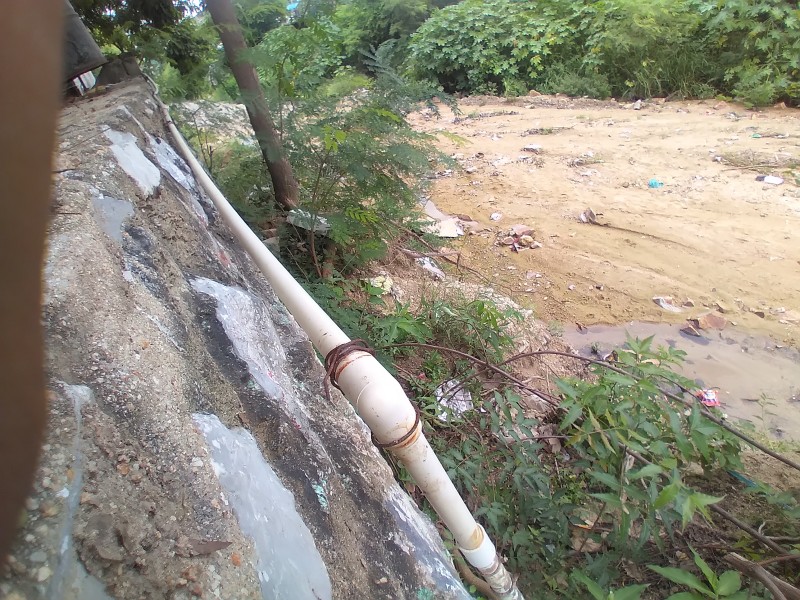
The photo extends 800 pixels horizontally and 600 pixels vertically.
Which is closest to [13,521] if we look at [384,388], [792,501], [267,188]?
[384,388]

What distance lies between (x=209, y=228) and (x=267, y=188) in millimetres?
2024

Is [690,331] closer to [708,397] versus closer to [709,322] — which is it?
[709,322]

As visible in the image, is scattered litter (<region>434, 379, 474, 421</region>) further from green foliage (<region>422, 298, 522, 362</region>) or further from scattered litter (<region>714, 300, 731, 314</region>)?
scattered litter (<region>714, 300, 731, 314</region>)

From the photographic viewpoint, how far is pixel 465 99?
37.7 feet

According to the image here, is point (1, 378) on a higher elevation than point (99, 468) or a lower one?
higher

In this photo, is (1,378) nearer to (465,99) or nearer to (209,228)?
(209,228)

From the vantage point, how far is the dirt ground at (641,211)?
462cm

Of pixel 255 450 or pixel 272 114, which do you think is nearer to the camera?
pixel 255 450

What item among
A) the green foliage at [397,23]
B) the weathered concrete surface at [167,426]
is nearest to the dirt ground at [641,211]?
the weathered concrete surface at [167,426]

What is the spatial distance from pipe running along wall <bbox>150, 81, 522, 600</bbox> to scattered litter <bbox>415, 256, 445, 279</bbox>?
2.66 metres

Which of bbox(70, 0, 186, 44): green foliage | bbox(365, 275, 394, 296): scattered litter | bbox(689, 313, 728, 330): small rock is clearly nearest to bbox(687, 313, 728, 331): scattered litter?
bbox(689, 313, 728, 330): small rock

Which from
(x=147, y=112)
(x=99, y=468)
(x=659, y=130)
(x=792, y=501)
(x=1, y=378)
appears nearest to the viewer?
(x=1, y=378)

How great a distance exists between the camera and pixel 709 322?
14.3 feet

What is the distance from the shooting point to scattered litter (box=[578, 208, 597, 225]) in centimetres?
575
